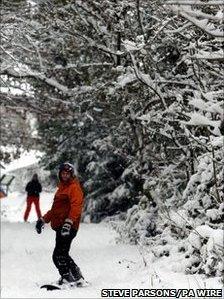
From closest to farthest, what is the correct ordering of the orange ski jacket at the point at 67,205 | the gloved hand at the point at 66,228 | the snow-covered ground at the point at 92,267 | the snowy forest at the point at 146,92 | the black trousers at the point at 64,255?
the snow-covered ground at the point at 92,267, the snowy forest at the point at 146,92, the gloved hand at the point at 66,228, the orange ski jacket at the point at 67,205, the black trousers at the point at 64,255

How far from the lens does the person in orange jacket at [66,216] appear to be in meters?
8.57

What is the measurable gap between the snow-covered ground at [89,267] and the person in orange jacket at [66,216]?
14.9 inches

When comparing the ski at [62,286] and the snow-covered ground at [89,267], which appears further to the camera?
the ski at [62,286]

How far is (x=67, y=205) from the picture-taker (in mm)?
8727

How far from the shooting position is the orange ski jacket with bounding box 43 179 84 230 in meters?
8.51

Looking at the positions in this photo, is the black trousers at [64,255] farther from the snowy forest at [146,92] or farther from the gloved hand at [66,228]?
the snowy forest at [146,92]

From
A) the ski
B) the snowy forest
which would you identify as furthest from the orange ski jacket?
the snowy forest

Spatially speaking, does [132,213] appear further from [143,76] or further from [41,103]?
[143,76]

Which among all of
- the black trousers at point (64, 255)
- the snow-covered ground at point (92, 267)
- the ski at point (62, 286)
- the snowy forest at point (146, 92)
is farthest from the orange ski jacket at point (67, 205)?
the snowy forest at point (146, 92)

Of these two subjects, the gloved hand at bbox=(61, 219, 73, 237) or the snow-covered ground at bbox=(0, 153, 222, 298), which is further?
the gloved hand at bbox=(61, 219, 73, 237)

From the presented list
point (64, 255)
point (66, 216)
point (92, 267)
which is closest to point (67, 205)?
point (66, 216)

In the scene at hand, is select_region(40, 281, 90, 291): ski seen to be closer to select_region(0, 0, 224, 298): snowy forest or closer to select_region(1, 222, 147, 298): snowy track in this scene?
select_region(1, 222, 147, 298): snowy track

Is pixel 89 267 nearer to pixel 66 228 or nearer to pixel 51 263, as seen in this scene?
pixel 51 263

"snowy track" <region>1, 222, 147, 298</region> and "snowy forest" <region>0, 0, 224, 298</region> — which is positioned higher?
"snowy forest" <region>0, 0, 224, 298</region>
